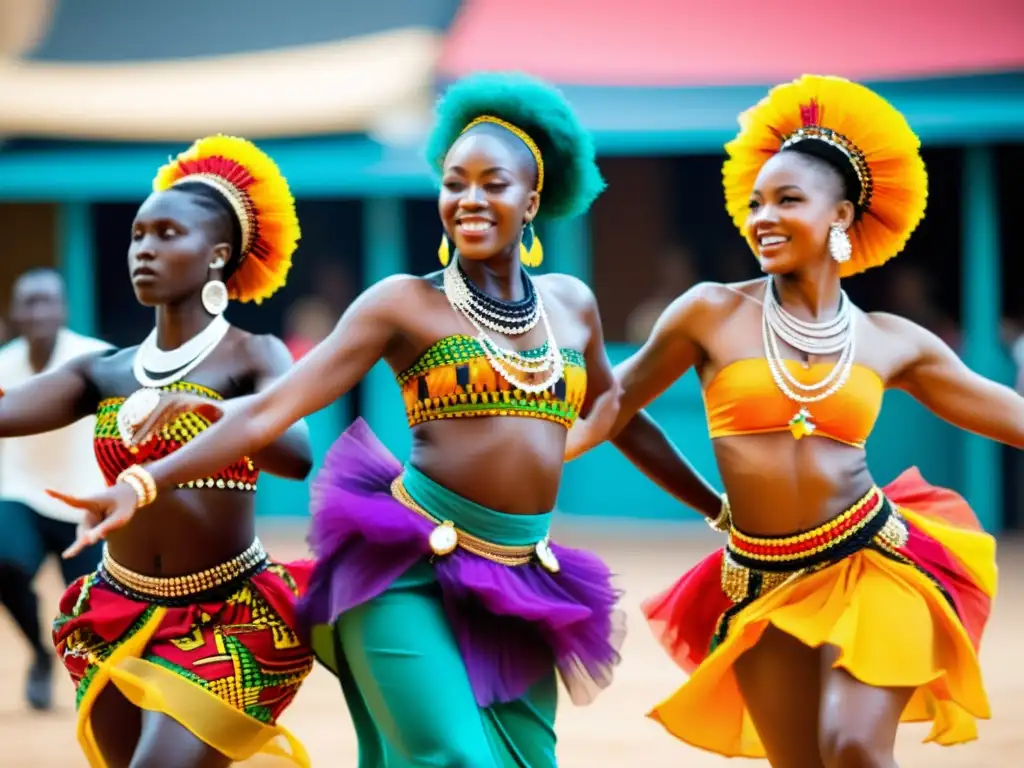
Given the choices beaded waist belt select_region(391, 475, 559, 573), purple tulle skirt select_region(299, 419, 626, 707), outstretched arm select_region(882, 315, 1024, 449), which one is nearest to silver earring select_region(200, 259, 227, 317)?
purple tulle skirt select_region(299, 419, 626, 707)

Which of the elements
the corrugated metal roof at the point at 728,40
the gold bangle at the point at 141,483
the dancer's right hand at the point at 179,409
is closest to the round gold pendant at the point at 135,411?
the dancer's right hand at the point at 179,409

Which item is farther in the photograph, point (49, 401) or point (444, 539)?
point (49, 401)

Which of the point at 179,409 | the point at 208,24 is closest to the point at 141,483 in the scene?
the point at 179,409

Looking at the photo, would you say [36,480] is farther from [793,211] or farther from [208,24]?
[208,24]

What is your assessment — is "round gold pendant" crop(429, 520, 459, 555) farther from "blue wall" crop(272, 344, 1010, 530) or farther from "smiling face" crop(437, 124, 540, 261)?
"blue wall" crop(272, 344, 1010, 530)

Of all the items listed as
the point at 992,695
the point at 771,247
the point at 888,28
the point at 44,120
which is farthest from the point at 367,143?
the point at 771,247

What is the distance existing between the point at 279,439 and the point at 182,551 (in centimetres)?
42

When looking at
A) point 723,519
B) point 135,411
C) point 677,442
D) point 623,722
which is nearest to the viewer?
point 135,411

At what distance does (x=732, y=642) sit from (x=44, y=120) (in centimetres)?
1086

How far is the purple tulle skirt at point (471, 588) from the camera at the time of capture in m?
4.20

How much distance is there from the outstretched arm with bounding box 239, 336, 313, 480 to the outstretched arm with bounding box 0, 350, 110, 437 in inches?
20.1

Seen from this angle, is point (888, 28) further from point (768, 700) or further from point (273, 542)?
point (768, 700)

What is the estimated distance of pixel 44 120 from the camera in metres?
14.1

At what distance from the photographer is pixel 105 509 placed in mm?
3852
